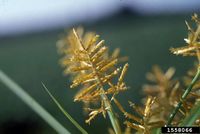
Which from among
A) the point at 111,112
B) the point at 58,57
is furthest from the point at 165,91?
the point at 58,57

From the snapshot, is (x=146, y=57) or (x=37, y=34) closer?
(x=146, y=57)

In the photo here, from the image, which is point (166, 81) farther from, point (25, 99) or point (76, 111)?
point (76, 111)

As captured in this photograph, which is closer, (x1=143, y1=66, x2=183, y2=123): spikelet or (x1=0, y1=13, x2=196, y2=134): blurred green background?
(x1=143, y1=66, x2=183, y2=123): spikelet

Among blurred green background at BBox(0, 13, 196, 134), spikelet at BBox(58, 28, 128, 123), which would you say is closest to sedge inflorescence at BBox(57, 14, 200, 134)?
spikelet at BBox(58, 28, 128, 123)

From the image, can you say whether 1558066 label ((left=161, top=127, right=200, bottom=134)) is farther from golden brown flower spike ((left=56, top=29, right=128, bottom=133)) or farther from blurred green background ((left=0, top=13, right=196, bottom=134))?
blurred green background ((left=0, top=13, right=196, bottom=134))

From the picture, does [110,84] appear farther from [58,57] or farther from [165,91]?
[58,57]

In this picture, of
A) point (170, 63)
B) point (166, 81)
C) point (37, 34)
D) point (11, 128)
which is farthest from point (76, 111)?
point (166, 81)

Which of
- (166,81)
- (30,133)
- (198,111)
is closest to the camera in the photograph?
(198,111)

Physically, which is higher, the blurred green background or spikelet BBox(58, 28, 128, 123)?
spikelet BBox(58, 28, 128, 123)
